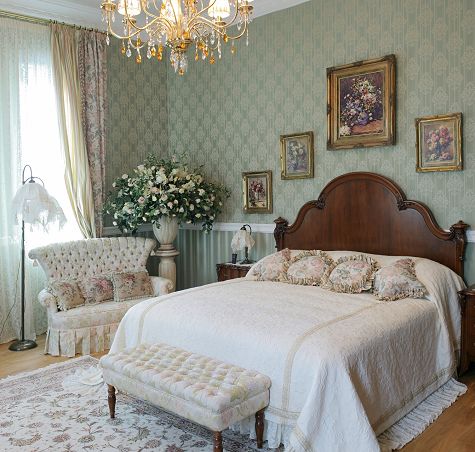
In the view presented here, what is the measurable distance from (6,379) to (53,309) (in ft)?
2.51

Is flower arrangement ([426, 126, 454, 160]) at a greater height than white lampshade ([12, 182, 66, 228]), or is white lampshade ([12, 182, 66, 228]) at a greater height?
flower arrangement ([426, 126, 454, 160])

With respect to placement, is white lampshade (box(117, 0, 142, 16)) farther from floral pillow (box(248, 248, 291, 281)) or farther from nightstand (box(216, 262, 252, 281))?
nightstand (box(216, 262, 252, 281))

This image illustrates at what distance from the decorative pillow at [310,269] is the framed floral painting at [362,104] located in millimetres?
1128

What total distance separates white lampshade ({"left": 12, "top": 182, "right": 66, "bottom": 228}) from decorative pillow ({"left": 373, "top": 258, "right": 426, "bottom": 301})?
295 cm

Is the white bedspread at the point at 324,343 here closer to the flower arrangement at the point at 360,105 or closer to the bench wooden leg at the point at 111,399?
the bench wooden leg at the point at 111,399

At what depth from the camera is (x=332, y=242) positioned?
471 centimetres

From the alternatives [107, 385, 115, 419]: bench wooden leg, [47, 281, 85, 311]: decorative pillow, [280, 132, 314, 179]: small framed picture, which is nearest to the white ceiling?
[280, 132, 314, 179]: small framed picture

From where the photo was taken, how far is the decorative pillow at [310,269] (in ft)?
13.3

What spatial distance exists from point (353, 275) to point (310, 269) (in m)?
0.43

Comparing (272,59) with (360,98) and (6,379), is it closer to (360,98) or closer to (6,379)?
(360,98)

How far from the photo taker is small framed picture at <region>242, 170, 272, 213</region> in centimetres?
528

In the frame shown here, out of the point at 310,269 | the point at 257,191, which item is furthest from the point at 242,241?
the point at 310,269

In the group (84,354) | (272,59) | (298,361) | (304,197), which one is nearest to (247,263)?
(304,197)

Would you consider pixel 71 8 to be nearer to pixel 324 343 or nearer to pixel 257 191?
pixel 257 191
